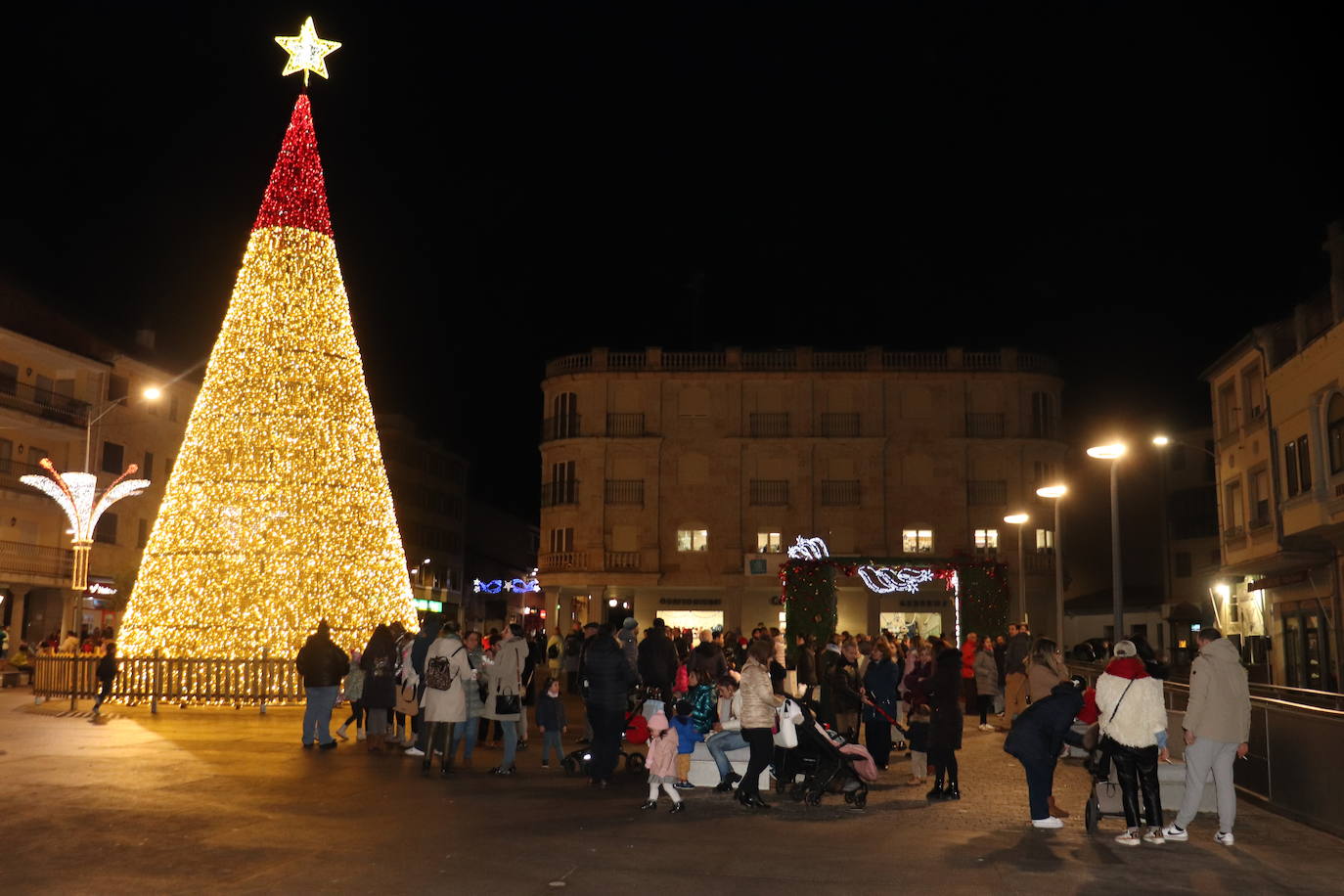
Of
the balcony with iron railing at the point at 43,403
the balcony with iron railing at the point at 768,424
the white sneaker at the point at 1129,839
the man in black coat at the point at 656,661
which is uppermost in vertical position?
the balcony with iron railing at the point at 768,424

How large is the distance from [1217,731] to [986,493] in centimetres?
4207

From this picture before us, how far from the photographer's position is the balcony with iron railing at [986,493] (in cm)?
5144

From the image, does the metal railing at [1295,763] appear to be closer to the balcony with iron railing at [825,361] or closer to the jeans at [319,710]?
the jeans at [319,710]

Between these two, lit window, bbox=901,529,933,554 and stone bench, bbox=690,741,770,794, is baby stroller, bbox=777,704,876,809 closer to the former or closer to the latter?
stone bench, bbox=690,741,770,794

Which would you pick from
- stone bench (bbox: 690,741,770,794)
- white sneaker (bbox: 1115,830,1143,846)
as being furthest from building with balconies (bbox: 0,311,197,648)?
white sneaker (bbox: 1115,830,1143,846)

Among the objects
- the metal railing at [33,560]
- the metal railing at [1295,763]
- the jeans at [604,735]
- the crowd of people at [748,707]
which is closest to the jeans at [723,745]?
the crowd of people at [748,707]

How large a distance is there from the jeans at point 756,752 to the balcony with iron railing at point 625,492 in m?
40.5

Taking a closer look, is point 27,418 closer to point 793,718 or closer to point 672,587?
point 672,587

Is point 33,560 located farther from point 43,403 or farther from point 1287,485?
point 1287,485

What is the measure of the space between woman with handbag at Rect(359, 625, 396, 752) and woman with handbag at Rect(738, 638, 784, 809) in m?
6.47

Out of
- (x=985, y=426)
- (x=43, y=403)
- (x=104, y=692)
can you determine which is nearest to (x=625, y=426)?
(x=985, y=426)

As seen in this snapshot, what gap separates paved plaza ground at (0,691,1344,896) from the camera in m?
8.29

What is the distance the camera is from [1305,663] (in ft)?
98.5

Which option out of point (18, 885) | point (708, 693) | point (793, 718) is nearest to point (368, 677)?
point (708, 693)
